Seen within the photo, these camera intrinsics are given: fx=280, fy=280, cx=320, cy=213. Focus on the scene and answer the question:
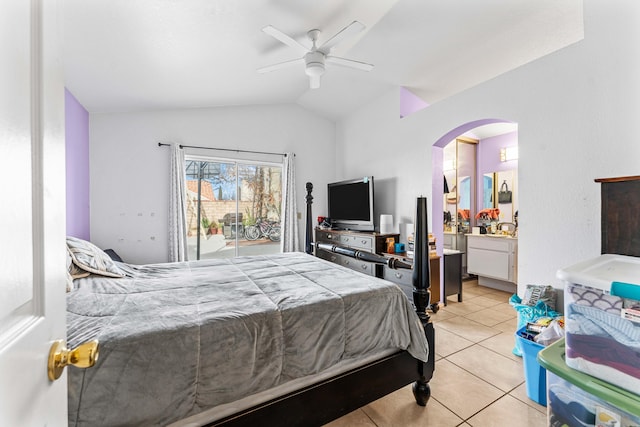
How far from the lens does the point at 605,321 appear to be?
1.02m

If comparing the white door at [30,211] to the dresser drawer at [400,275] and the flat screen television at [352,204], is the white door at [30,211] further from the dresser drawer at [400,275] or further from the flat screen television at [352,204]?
the flat screen television at [352,204]

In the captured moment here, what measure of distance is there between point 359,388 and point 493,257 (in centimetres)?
339

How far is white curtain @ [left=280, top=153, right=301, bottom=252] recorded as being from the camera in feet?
14.9

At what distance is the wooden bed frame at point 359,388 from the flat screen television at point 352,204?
76.8 inches

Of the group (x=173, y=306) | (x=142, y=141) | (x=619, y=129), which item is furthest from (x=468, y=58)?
(x=142, y=141)

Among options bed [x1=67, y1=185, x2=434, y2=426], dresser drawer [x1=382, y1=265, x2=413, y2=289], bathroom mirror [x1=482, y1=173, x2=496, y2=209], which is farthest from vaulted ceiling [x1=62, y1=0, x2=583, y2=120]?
dresser drawer [x1=382, y1=265, x2=413, y2=289]

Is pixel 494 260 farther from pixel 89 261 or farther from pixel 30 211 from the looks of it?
pixel 30 211

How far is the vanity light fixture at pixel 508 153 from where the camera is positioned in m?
4.19

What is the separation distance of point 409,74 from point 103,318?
3647 mm

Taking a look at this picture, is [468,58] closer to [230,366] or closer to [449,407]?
[449,407]

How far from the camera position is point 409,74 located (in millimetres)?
3375

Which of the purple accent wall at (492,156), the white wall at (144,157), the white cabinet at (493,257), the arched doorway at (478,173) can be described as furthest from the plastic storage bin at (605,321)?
the white wall at (144,157)

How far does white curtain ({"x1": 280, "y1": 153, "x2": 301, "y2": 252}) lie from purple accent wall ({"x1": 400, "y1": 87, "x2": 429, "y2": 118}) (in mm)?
A: 1857

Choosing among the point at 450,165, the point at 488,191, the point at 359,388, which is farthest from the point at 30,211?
the point at 488,191
